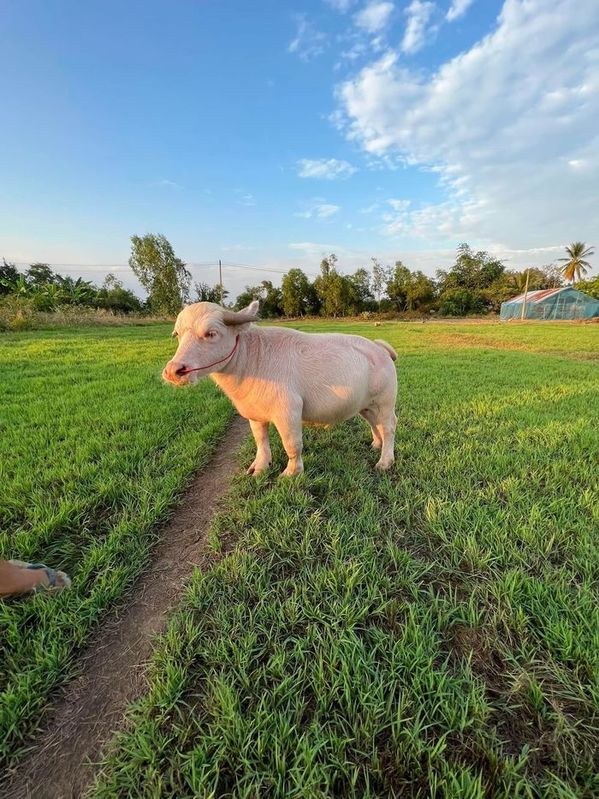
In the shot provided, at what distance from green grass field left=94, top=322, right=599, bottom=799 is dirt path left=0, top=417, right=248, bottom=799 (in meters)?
0.14

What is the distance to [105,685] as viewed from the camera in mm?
1624

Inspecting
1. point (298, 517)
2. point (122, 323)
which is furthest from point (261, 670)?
point (122, 323)

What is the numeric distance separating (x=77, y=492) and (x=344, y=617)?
8.56ft

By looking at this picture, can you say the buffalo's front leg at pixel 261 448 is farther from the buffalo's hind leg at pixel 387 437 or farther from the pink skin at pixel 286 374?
the buffalo's hind leg at pixel 387 437

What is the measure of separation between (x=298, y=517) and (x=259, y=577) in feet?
1.97

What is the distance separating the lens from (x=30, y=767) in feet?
4.36

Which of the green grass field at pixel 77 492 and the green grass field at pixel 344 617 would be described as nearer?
the green grass field at pixel 344 617

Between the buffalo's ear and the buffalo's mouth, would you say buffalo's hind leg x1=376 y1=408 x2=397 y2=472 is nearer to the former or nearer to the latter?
the buffalo's ear

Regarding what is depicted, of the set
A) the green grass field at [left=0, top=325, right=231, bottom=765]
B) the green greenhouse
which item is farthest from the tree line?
the green grass field at [left=0, top=325, right=231, bottom=765]

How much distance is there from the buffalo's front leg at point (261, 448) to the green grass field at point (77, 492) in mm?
737

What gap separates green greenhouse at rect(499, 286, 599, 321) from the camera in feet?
123

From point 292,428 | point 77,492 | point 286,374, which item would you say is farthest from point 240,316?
point 77,492

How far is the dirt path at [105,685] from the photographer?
130 cm

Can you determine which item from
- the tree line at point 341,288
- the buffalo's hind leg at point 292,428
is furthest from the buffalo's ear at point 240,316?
the tree line at point 341,288
